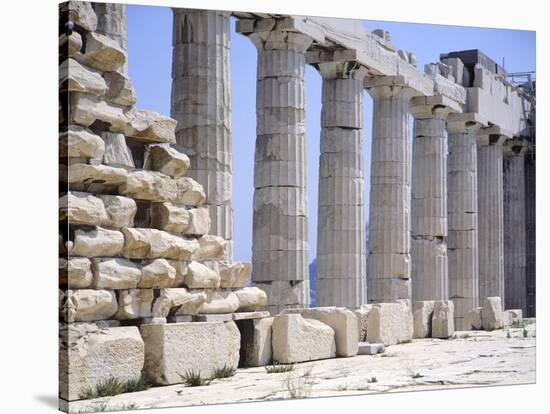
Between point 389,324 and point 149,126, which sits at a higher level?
point 149,126

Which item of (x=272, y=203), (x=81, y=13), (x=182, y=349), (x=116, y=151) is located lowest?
(x=182, y=349)

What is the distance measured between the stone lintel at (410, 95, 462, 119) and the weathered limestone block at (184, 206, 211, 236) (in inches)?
616

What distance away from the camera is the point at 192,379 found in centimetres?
1614

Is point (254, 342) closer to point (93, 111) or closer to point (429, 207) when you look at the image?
point (93, 111)

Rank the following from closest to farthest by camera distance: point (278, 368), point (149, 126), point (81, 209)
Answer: point (81, 209) → point (149, 126) → point (278, 368)

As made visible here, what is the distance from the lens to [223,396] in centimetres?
1555

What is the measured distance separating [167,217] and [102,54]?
2.49 meters

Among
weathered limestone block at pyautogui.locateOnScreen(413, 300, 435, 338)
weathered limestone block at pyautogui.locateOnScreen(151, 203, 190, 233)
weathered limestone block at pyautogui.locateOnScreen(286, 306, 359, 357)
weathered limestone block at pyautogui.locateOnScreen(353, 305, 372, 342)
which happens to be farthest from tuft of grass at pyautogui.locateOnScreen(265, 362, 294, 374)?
weathered limestone block at pyautogui.locateOnScreen(413, 300, 435, 338)

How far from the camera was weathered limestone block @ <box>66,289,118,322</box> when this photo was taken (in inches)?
583

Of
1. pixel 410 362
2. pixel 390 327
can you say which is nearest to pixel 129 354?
pixel 410 362

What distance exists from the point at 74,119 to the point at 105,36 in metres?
1.50

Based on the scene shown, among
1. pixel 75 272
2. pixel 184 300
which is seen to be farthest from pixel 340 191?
pixel 75 272

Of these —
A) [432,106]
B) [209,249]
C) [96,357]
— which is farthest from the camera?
[432,106]

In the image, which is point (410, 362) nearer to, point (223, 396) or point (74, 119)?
point (223, 396)
